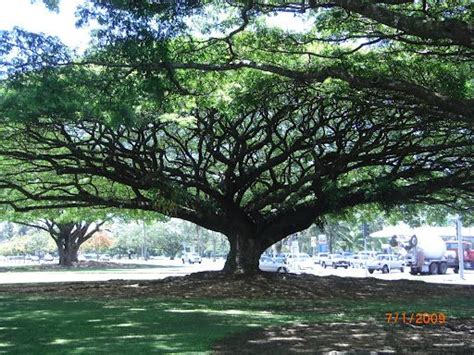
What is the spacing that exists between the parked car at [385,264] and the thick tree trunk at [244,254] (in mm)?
22740

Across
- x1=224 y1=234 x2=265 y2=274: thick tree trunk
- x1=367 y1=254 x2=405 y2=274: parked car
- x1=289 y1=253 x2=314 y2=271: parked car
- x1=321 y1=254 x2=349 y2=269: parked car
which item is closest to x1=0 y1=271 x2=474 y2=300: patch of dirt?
x1=224 y1=234 x2=265 y2=274: thick tree trunk

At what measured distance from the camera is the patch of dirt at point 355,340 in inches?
340

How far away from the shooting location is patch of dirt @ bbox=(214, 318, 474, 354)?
340 inches

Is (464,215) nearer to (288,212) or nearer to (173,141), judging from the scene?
(288,212)

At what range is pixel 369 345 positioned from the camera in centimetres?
899

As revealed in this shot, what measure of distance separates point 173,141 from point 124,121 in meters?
10.7

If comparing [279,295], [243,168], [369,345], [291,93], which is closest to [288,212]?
[243,168]

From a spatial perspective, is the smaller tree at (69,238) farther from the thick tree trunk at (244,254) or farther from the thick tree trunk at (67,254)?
the thick tree trunk at (244,254)

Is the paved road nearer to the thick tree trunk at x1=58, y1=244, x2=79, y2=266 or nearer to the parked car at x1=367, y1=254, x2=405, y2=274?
the parked car at x1=367, y1=254, x2=405, y2=274

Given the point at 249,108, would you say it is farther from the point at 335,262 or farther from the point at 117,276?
the point at 335,262

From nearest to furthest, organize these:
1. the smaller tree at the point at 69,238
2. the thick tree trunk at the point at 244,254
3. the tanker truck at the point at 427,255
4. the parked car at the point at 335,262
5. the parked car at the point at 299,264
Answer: the thick tree trunk at the point at 244,254
the tanker truck at the point at 427,255
the parked car at the point at 299,264
the smaller tree at the point at 69,238
the parked car at the point at 335,262
